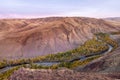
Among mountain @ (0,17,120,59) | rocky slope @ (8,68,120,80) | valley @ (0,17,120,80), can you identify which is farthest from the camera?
mountain @ (0,17,120,59)

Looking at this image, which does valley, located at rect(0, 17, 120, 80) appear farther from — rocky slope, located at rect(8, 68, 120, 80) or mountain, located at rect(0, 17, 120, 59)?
rocky slope, located at rect(8, 68, 120, 80)

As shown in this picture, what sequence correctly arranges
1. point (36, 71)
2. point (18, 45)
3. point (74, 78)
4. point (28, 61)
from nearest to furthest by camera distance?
point (74, 78) → point (36, 71) → point (28, 61) → point (18, 45)

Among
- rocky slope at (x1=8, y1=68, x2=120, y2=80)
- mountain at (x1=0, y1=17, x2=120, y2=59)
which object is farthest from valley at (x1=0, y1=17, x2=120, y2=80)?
rocky slope at (x1=8, y1=68, x2=120, y2=80)

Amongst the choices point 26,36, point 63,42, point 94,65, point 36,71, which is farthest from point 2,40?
point 36,71

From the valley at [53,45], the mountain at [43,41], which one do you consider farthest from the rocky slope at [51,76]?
the mountain at [43,41]

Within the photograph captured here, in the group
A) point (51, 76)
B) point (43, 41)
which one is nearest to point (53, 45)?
point (43, 41)

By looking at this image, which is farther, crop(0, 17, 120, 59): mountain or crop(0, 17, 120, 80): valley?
crop(0, 17, 120, 59): mountain

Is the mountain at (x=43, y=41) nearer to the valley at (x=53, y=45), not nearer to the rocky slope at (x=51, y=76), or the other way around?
the valley at (x=53, y=45)

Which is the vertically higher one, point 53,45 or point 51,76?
point 51,76

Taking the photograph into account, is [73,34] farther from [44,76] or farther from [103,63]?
[44,76]

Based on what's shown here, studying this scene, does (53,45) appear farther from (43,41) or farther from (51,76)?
(51,76)

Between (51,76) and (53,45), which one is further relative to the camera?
(53,45)
